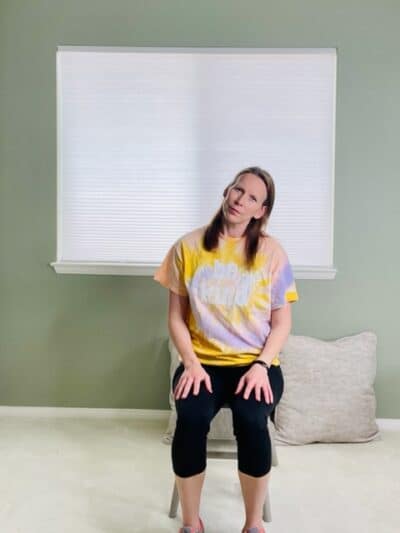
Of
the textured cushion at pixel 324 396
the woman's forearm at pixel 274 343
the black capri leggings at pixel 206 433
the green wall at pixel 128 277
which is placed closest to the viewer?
the black capri leggings at pixel 206 433

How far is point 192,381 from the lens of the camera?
1593mm

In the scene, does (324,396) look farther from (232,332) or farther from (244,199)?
(244,199)

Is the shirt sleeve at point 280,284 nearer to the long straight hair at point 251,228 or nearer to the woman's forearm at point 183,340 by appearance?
the long straight hair at point 251,228

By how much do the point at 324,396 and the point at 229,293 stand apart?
904mm

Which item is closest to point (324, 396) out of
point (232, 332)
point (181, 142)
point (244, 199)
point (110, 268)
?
point (232, 332)

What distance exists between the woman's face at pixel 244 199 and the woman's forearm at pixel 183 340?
39 centimetres

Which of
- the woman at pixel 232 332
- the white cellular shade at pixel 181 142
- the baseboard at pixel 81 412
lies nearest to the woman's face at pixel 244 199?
the woman at pixel 232 332

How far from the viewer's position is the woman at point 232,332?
1.51 metres

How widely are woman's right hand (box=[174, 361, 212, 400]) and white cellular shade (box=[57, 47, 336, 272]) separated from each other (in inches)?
38.6

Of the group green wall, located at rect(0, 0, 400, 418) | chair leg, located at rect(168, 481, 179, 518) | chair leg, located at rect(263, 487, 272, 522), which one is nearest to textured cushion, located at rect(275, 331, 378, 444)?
green wall, located at rect(0, 0, 400, 418)

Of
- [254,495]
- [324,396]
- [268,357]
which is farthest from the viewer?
[324,396]

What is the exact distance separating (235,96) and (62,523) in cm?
194

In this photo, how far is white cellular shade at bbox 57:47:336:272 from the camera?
8.05ft

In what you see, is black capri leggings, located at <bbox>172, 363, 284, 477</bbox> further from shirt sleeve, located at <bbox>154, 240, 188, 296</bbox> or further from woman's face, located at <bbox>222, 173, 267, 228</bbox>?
woman's face, located at <bbox>222, 173, 267, 228</bbox>
